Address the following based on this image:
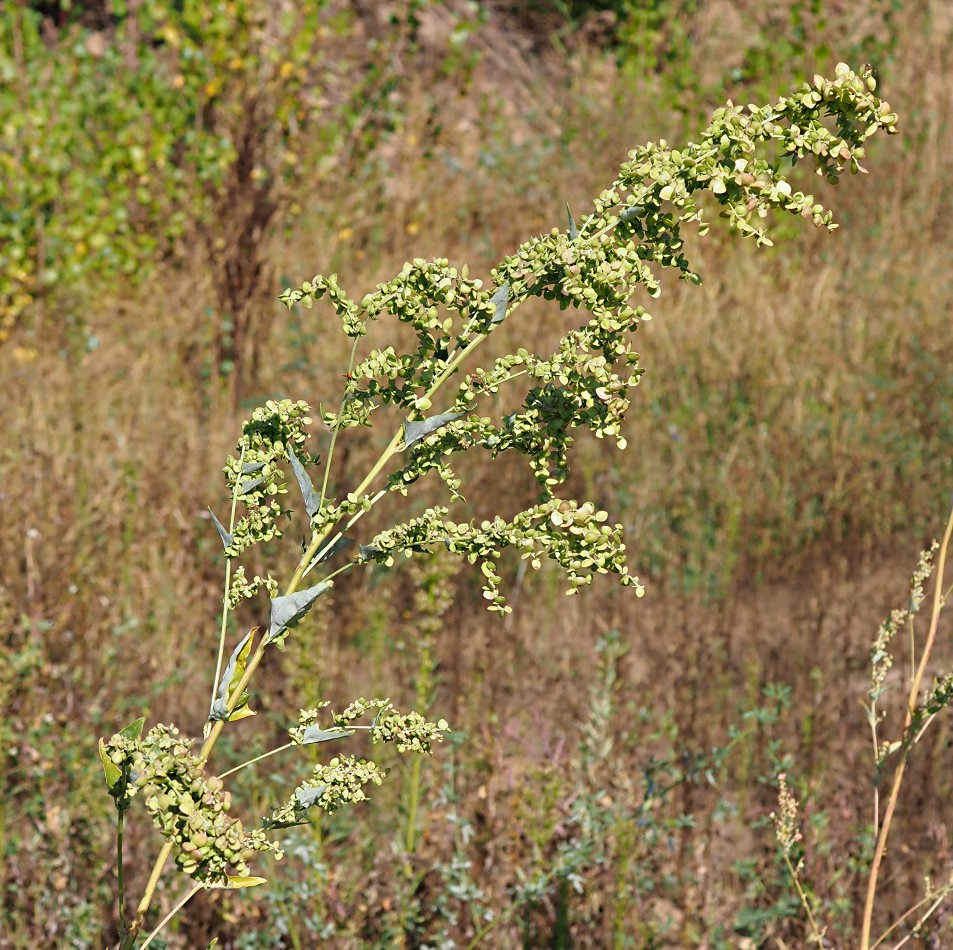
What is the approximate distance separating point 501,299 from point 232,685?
1.66 feet

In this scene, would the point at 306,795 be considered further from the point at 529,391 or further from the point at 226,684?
the point at 529,391

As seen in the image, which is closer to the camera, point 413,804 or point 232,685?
point 232,685

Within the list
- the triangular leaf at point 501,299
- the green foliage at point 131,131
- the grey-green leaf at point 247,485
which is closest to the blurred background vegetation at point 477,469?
the green foliage at point 131,131

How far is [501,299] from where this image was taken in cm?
127

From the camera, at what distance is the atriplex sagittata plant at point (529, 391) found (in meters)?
1.23

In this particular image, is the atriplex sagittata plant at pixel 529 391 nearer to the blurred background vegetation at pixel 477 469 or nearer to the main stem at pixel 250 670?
the main stem at pixel 250 670

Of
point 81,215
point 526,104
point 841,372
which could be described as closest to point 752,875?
point 841,372

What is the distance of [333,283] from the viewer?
133 cm

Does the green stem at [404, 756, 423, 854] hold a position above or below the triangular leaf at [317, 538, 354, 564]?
below

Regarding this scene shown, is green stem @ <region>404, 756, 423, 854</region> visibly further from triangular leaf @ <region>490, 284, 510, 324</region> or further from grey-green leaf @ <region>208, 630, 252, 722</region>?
triangular leaf @ <region>490, 284, 510, 324</region>

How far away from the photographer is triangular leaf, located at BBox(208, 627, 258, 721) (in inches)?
47.9

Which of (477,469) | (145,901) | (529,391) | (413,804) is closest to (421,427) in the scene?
(529,391)

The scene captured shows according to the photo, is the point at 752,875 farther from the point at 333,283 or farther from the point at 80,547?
the point at 80,547

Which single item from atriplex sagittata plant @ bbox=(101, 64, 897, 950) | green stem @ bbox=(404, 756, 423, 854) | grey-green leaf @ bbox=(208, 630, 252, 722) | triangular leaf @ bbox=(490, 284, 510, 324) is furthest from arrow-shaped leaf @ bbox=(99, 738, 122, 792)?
green stem @ bbox=(404, 756, 423, 854)
